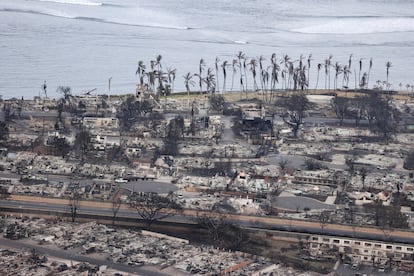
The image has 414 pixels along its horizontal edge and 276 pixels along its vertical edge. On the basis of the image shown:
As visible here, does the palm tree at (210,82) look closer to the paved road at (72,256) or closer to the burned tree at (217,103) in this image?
the burned tree at (217,103)

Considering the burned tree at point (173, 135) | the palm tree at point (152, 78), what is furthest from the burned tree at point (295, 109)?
the palm tree at point (152, 78)

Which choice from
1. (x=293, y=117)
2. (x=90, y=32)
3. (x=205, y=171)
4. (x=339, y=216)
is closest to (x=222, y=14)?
(x=90, y=32)

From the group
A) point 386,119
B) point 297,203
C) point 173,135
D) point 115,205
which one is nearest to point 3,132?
point 173,135

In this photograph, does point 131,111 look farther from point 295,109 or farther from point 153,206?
point 153,206

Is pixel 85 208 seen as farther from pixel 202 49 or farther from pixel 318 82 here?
pixel 202 49

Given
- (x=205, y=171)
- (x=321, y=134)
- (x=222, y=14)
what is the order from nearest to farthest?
1. (x=205, y=171)
2. (x=321, y=134)
3. (x=222, y=14)

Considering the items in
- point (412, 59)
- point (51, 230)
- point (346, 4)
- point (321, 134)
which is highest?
point (346, 4)

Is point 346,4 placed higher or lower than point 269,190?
higher
